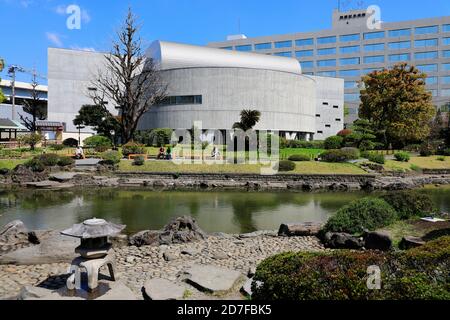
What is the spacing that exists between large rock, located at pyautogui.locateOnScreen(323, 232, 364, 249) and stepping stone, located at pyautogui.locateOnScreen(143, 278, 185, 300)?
5446 millimetres

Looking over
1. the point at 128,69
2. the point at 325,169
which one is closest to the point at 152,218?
the point at 325,169

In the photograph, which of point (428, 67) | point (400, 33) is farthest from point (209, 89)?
point (428, 67)

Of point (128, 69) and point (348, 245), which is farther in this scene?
point (128, 69)

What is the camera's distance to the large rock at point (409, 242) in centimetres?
998

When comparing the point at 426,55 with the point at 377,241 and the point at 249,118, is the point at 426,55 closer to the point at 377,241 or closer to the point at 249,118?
the point at 249,118

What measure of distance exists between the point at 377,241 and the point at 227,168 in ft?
73.4

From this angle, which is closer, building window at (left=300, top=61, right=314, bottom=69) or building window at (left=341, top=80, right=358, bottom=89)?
building window at (left=341, top=80, right=358, bottom=89)

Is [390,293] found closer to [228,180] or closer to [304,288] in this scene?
[304,288]

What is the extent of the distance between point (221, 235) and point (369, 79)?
40.2 m

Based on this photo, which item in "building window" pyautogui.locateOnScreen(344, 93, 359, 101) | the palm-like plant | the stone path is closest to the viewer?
the stone path

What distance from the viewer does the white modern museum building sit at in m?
51.8

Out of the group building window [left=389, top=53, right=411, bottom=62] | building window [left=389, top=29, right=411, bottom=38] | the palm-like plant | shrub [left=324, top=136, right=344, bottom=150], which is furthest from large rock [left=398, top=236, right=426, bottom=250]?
building window [left=389, top=29, right=411, bottom=38]

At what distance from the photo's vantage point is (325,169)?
1281 inches

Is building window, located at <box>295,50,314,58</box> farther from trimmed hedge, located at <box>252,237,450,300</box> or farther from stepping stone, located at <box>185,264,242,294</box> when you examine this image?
trimmed hedge, located at <box>252,237,450,300</box>
